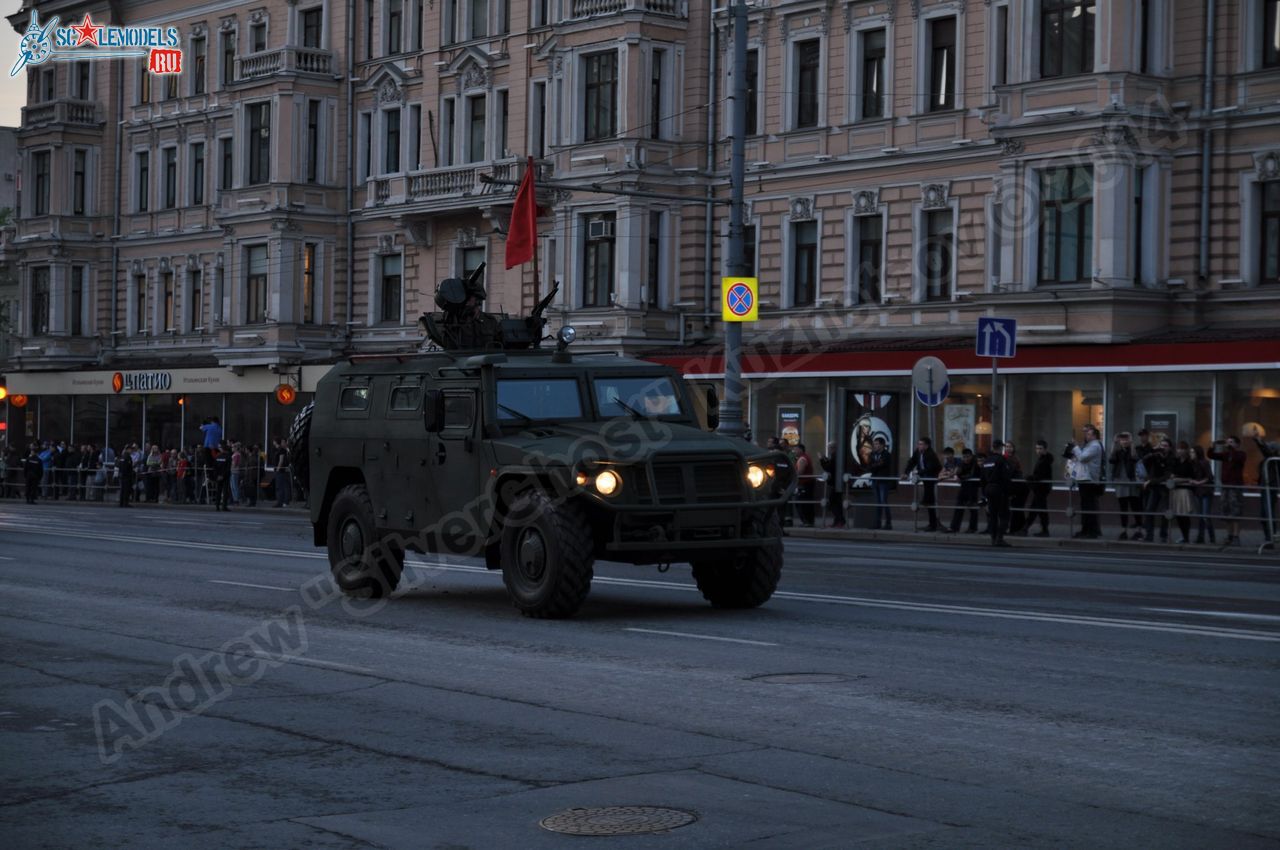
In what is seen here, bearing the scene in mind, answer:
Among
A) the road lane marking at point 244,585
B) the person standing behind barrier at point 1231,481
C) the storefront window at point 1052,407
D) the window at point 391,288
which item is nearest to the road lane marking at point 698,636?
the road lane marking at point 244,585

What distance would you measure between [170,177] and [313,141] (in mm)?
8021

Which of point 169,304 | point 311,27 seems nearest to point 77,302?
point 169,304

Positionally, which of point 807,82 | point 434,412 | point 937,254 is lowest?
point 434,412

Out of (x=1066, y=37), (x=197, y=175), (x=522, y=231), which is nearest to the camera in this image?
(x=1066, y=37)

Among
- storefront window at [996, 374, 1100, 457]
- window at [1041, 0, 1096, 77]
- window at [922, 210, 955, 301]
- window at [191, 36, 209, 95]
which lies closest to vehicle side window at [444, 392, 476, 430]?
storefront window at [996, 374, 1100, 457]

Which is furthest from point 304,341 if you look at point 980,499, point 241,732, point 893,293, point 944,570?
point 241,732

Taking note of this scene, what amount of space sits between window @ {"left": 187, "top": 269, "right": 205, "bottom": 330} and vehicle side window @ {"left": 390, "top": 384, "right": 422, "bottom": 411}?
142 feet

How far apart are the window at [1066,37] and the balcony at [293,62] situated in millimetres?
24882

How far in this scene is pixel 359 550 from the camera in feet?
58.5

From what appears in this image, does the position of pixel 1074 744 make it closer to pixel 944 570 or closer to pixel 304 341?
pixel 944 570

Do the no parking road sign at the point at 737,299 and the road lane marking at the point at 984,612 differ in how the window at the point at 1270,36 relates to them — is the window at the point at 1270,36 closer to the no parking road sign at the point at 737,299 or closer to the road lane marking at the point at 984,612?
the no parking road sign at the point at 737,299

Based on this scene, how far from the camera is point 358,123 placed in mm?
54219

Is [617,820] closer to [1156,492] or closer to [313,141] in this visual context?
[1156,492]

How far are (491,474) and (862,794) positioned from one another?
809 centimetres
